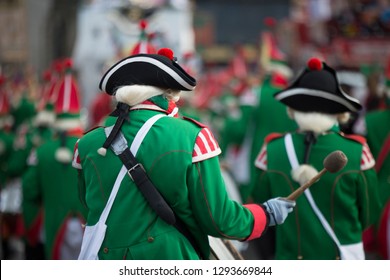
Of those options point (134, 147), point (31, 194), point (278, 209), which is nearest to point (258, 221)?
point (278, 209)

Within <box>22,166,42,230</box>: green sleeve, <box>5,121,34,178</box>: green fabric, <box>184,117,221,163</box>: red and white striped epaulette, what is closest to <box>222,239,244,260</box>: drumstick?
<box>184,117,221,163</box>: red and white striped epaulette

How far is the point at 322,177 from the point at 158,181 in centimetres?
131

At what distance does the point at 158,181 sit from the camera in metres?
3.45

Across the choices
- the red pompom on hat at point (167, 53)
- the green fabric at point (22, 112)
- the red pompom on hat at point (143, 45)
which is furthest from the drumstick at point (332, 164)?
the green fabric at point (22, 112)

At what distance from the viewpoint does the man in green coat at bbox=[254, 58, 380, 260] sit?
4480 mm

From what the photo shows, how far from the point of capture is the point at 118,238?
140 inches

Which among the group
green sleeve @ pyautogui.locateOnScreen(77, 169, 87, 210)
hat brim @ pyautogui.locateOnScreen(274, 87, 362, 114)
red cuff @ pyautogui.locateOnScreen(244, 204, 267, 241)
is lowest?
red cuff @ pyautogui.locateOnScreen(244, 204, 267, 241)

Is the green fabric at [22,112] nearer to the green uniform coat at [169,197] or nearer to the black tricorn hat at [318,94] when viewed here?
the black tricorn hat at [318,94]

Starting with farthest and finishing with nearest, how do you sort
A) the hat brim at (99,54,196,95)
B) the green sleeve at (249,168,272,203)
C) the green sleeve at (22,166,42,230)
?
1. the green sleeve at (22,166,42,230)
2. the green sleeve at (249,168,272,203)
3. the hat brim at (99,54,196,95)

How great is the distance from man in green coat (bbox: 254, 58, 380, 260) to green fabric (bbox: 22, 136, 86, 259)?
2064mm

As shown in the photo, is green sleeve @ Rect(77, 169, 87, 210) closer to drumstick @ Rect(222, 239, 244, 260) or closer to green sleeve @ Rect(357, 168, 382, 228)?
drumstick @ Rect(222, 239, 244, 260)

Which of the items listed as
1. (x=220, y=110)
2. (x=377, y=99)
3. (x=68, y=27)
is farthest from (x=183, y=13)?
(x=377, y=99)

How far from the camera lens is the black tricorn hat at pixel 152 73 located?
3574 millimetres

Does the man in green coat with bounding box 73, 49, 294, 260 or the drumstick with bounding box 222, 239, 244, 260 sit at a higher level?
the man in green coat with bounding box 73, 49, 294, 260
